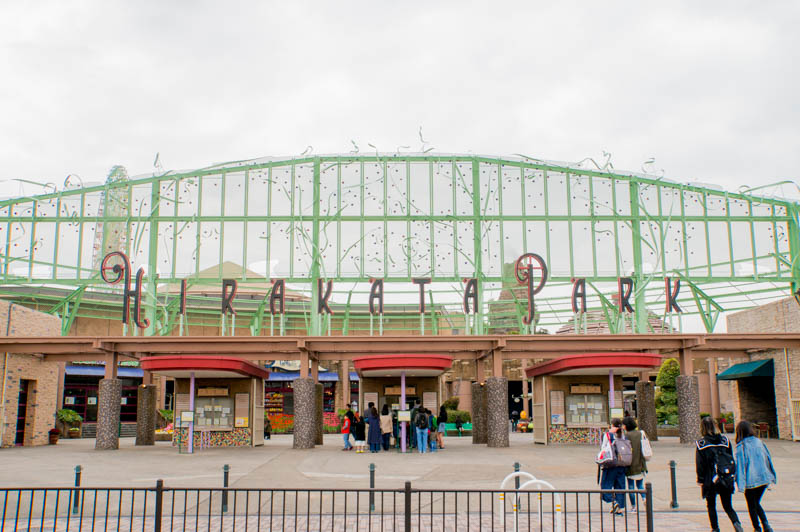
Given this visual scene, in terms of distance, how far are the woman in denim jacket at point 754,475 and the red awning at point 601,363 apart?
15.4m

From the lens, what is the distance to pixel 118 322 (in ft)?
159

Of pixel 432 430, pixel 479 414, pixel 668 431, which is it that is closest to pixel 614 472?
pixel 432 430

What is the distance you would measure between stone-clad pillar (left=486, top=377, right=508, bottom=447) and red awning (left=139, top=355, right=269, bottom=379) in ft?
28.5

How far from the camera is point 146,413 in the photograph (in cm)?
2977

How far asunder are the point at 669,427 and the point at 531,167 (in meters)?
15.2

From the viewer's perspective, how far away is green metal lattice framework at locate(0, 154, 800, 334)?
38.0 meters

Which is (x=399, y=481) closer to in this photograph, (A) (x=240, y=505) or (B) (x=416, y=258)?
(A) (x=240, y=505)

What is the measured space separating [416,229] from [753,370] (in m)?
17.0

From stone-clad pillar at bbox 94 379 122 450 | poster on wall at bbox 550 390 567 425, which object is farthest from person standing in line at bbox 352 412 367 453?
stone-clad pillar at bbox 94 379 122 450

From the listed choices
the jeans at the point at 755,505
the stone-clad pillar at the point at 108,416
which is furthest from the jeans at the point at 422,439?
the jeans at the point at 755,505

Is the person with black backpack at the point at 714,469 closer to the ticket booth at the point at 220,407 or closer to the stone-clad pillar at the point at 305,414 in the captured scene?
the stone-clad pillar at the point at 305,414

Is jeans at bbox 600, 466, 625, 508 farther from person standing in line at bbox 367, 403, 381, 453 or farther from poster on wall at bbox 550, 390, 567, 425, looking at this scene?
poster on wall at bbox 550, 390, 567, 425

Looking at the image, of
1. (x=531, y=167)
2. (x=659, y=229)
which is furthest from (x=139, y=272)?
(x=659, y=229)

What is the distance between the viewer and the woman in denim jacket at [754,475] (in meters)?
10.1
